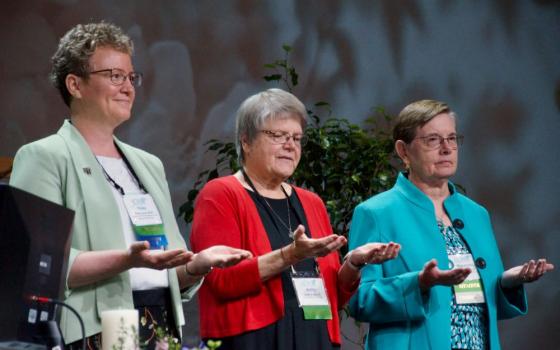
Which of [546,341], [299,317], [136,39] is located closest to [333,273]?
[299,317]

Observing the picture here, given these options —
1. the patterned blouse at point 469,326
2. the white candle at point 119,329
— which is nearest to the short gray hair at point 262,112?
the patterned blouse at point 469,326

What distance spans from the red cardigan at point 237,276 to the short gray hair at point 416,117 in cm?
57

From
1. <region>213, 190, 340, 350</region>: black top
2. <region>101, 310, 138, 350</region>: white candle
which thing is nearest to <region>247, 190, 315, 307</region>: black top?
<region>213, 190, 340, 350</region>: black top

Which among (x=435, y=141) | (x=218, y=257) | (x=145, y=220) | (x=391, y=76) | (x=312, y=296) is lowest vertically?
(x=312, y=296)

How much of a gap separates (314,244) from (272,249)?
0.34 metres

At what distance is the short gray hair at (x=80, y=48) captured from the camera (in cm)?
288

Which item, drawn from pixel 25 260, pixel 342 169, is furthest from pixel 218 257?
pixel 342 169

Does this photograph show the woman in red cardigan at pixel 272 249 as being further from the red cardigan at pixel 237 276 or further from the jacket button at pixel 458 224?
the jacket button at pixel 458 224

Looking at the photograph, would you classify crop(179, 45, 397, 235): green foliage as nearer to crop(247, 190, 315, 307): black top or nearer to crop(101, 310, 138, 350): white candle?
crop(247, 190, 315, 307): black top

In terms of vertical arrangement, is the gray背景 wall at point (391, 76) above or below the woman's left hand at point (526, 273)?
above

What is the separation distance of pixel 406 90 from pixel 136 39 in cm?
193

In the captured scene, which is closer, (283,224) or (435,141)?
(283,224)

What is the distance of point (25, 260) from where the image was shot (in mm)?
1866

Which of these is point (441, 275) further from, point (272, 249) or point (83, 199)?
point (83, 199)
